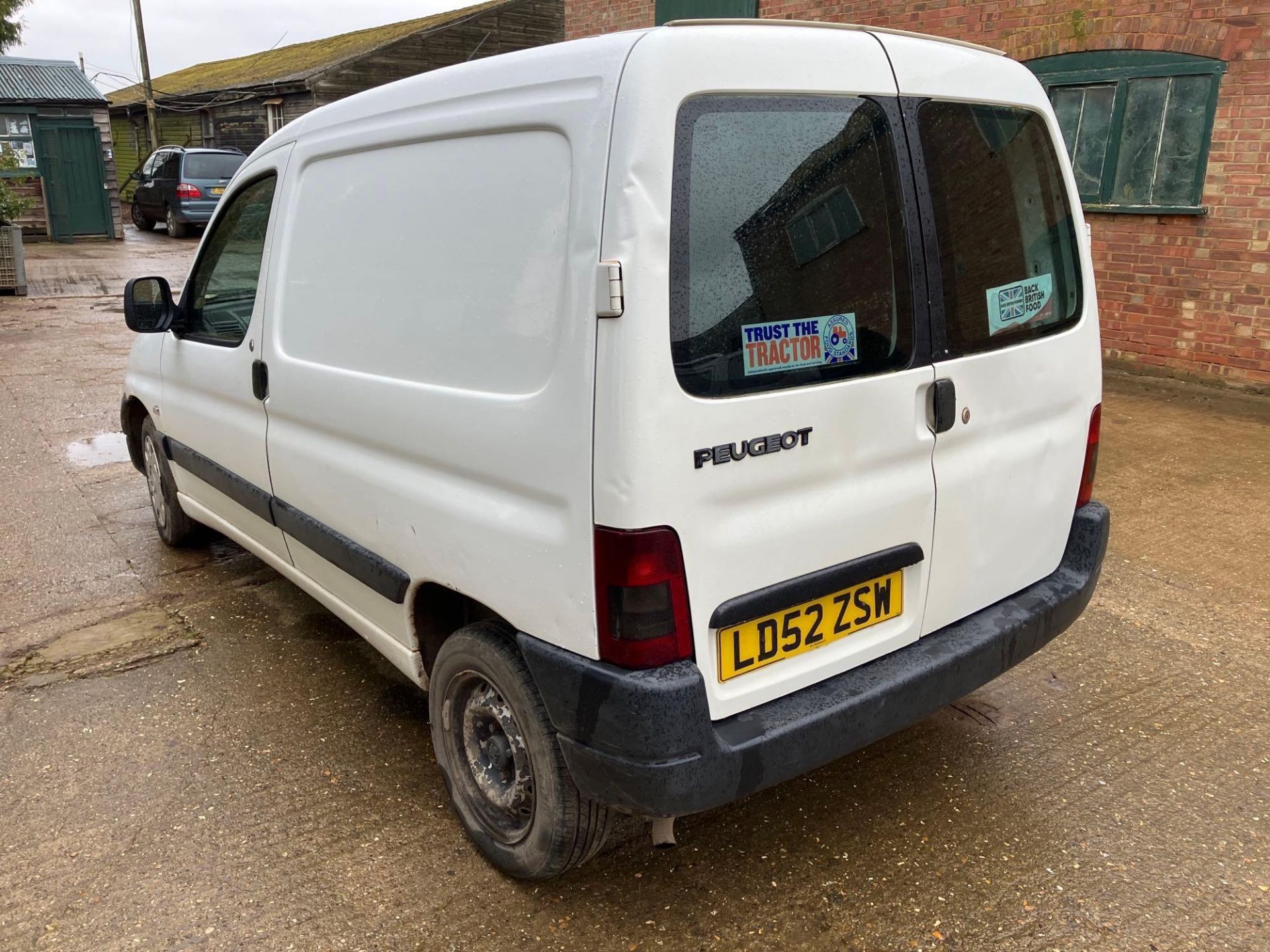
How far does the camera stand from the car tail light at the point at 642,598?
6.59 ft

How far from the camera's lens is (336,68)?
22.5m

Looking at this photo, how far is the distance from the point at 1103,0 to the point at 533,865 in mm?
Answer: 8149

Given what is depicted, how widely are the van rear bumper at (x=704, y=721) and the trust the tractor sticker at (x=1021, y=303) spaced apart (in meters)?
0.81

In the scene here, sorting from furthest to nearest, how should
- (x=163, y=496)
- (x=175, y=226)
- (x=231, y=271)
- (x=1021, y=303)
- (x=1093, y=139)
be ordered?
(x=175, y=226) < (x=1093, y=139) < (x=163, y=496) < (x=231, y=271) < (x=1021, y=303)

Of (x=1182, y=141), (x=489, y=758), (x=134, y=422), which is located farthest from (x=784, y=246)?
(x=1182, y=141)

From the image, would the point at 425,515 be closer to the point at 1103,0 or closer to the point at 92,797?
the point at 92,797

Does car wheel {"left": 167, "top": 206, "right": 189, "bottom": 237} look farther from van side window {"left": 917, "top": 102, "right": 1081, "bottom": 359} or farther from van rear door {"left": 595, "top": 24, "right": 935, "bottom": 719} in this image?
van rear door {"left": 595, "top": 24, "right": 935, "bottom": 719}

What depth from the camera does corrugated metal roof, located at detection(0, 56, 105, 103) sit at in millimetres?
18141

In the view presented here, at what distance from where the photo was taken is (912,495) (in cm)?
240

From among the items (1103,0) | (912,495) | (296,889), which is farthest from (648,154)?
(1103,0)

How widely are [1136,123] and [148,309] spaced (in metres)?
7.33

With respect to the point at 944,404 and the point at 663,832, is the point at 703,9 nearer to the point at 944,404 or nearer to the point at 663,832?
the point at 944,404

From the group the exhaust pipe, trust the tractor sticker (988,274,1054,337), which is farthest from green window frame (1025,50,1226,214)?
the exhaust pipe

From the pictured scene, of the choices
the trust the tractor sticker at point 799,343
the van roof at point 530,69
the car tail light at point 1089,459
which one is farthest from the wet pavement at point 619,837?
the van roof at point 530,69
